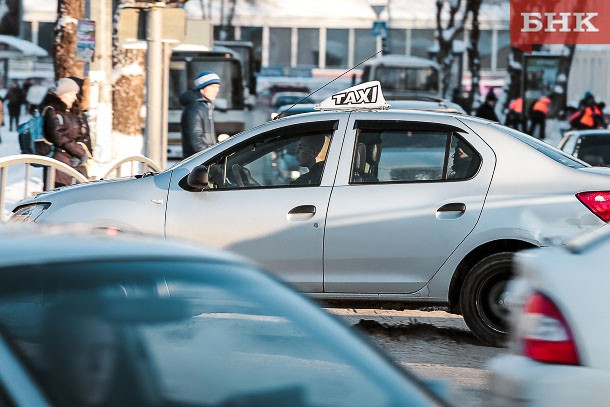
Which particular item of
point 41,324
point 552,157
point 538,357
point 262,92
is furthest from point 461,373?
point 262,92

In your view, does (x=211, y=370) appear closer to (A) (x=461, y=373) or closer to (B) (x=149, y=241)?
(B) (x=149, y=241)

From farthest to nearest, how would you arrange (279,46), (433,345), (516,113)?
(279,46)
(516,113)
(433,345)

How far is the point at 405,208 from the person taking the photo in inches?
337

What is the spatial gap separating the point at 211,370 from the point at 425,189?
5.24 metres

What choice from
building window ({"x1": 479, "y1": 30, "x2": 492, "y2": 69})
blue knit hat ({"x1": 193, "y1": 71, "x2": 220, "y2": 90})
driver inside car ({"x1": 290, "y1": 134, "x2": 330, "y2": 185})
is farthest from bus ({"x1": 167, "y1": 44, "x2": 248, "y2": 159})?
building window ({"x1": 479, "y1": 30, "x2": 492, "y2": 69})

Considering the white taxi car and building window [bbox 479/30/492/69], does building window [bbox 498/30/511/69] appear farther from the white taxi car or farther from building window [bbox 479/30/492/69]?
the white taxi car

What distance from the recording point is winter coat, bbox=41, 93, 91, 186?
13750mm

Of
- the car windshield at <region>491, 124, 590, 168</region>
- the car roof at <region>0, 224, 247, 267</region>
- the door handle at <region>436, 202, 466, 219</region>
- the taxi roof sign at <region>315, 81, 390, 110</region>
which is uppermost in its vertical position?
the car roof at <region>0, 224, 247, 267</region>

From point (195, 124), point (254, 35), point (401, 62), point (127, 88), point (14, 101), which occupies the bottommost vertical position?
point (14, 101)

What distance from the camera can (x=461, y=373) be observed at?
7.59m

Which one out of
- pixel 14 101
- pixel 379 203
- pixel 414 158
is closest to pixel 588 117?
pixel 414 158

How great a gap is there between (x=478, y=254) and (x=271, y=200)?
4.38 feet

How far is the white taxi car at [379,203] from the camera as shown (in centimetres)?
849

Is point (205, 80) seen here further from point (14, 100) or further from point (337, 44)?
point (337, 44)
